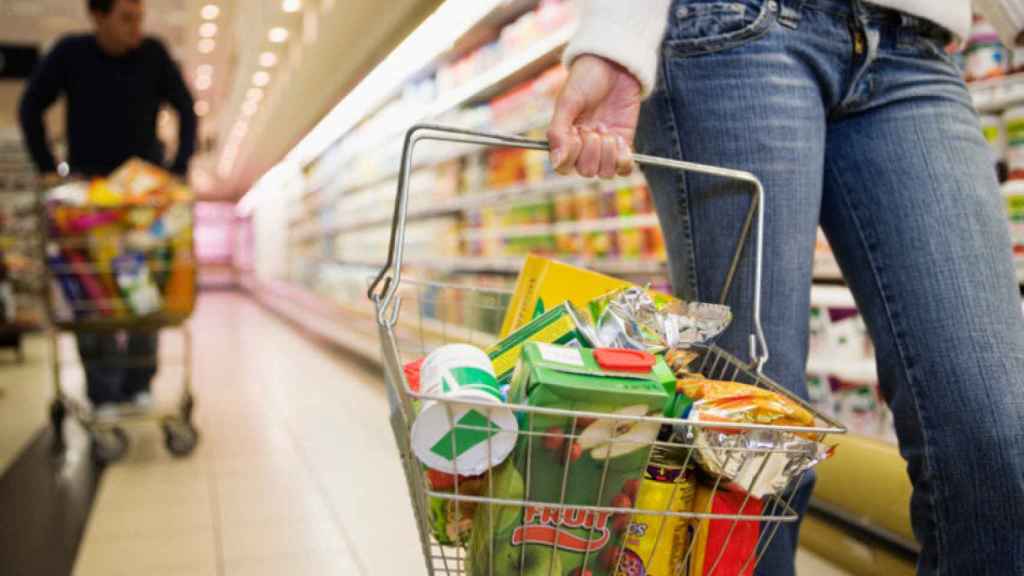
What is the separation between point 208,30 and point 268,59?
9.33ft

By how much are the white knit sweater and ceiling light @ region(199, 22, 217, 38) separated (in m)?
10.5

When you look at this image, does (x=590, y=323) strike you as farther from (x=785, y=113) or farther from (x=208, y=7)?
(x=208, y=7)

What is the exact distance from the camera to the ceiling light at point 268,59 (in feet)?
26.8

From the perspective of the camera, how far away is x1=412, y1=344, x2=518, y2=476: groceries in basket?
56 cm

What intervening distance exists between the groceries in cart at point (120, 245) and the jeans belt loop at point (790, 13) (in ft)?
7.63

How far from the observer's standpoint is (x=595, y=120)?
2.70 ft

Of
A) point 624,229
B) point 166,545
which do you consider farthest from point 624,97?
point 624,229

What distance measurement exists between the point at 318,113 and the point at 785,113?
648 cm

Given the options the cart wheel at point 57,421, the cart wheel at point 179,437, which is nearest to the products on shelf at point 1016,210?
the cart wheel at point 179,437

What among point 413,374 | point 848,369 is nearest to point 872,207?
point 413,374

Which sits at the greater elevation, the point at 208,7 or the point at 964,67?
the point at 208,7

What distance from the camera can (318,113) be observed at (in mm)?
6980

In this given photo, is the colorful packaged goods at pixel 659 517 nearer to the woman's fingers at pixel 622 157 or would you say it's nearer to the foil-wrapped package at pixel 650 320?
the foil-wrapped package at pixel 650 320

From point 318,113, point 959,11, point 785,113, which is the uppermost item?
point 318,113
